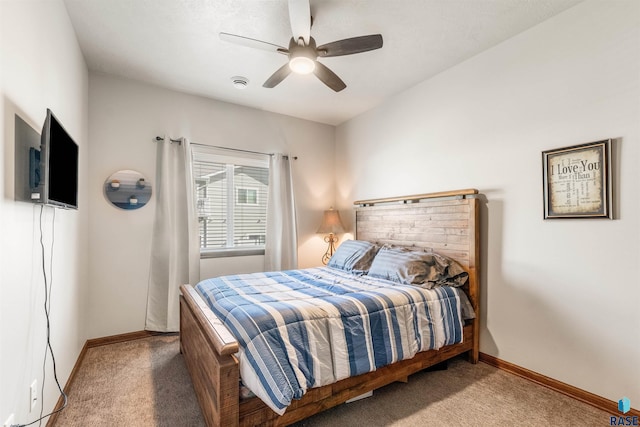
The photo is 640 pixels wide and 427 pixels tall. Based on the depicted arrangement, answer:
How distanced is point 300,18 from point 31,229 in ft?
6.25

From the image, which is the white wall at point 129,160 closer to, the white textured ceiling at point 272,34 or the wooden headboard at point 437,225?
the white textured ceiling at point 272,34

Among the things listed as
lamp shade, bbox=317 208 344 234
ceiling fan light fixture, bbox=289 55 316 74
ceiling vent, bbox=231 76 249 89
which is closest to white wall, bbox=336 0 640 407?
lamp shade, bbox=317 208 344 234

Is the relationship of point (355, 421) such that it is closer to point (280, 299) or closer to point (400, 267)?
point (280, 299)

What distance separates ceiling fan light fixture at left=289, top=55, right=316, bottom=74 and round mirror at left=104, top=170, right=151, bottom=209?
2124mm

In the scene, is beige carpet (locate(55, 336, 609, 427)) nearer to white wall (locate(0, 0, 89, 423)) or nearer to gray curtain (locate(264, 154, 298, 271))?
white wall (locate(0, 0, 89, 423))

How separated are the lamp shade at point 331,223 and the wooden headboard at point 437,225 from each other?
0.47 metres

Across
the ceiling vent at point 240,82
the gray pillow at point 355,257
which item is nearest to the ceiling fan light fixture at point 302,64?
the ceiling vent at point 240,82

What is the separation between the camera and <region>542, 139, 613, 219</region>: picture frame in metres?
1.98

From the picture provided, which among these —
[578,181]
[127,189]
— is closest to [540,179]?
[578,181]

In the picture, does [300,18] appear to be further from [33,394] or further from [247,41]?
[33,394]

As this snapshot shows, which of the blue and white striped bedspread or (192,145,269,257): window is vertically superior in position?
(192,145,269,257): window

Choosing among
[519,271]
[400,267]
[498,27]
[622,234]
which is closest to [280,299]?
[400,267]

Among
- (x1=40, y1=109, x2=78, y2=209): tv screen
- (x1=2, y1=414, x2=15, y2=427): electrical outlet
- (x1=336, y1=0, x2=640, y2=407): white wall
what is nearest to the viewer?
(x1=2, y1=414, x2=15, y2=427): electrical outlet

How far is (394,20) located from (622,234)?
Result: 2152mm
